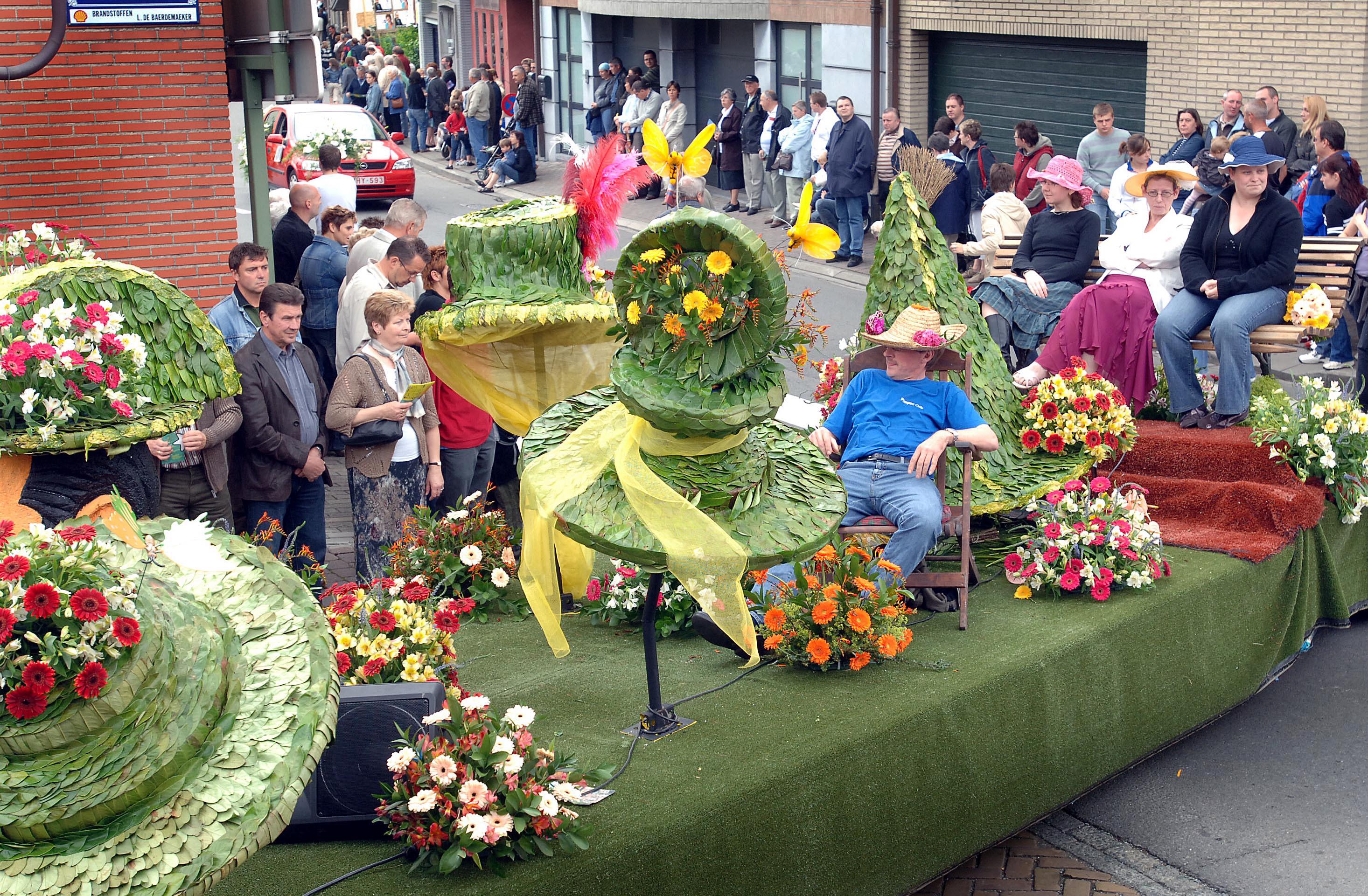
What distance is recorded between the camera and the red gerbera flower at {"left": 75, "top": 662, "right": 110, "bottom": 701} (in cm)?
290

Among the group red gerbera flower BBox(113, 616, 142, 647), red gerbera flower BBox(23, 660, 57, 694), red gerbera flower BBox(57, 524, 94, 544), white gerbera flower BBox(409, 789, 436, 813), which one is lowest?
white gerbera flower BBox(409, 789, 436, 813)

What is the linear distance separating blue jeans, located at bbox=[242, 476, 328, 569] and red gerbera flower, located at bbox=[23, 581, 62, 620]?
13.5 feet

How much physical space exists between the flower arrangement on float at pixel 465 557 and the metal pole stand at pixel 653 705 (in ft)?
5.40

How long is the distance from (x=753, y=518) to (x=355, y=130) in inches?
786

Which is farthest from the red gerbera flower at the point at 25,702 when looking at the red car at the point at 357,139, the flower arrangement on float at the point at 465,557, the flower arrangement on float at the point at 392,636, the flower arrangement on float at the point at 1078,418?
the red car at the point at 357,139

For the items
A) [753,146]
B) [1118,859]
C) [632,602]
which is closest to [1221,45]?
[753,146]

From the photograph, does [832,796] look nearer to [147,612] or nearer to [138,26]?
[147,612]

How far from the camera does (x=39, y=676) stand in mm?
2859

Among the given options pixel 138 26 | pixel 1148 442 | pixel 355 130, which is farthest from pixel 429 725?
pixel 355 130

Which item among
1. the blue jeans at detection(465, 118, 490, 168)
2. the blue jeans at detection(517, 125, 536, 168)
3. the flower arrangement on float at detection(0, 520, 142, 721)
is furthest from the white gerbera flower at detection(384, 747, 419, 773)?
the blue jeans at detection(465, 118, 490, 168)

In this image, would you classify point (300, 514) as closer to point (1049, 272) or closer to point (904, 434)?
point (904, 434)

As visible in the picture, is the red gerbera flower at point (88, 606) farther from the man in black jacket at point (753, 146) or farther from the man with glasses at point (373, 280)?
the man in black jacket at point (753, 146)

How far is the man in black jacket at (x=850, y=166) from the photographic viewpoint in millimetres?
16578

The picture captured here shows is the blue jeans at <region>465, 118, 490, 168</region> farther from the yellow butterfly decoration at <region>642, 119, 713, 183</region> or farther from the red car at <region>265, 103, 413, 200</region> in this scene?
the yellow butterfly decoration at <region>642, 119, 713, 183</region>
